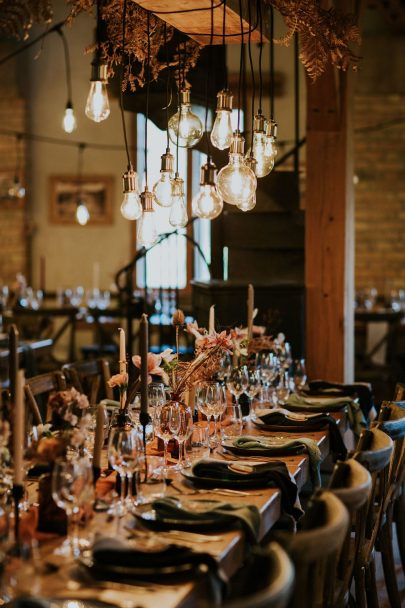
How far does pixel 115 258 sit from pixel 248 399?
25.3 feet

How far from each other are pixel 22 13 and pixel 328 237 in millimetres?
2286

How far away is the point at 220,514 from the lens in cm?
252

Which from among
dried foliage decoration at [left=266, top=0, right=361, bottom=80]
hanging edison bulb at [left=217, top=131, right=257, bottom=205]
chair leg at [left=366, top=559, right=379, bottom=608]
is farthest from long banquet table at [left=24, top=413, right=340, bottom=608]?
dried foliage decoration at [left=266, top=0, right=361, bottom=80]

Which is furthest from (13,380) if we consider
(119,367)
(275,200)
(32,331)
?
(32,331)

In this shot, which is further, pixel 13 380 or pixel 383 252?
Result: pixel 383 252

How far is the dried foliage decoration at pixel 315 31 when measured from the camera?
13.1 feet

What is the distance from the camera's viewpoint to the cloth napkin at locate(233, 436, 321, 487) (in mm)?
3395

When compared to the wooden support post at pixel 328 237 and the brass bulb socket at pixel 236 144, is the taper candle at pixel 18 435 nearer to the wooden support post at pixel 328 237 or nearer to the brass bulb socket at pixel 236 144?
the brass bulb socket at pixel 236 144

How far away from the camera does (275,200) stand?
22.7 feet

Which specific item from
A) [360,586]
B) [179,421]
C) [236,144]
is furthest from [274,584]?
[236,144]

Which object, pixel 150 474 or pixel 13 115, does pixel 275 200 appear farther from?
pixel 13 115

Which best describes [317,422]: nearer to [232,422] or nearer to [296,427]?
[296,427]

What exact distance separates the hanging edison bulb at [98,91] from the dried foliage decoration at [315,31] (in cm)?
99

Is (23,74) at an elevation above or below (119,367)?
above
